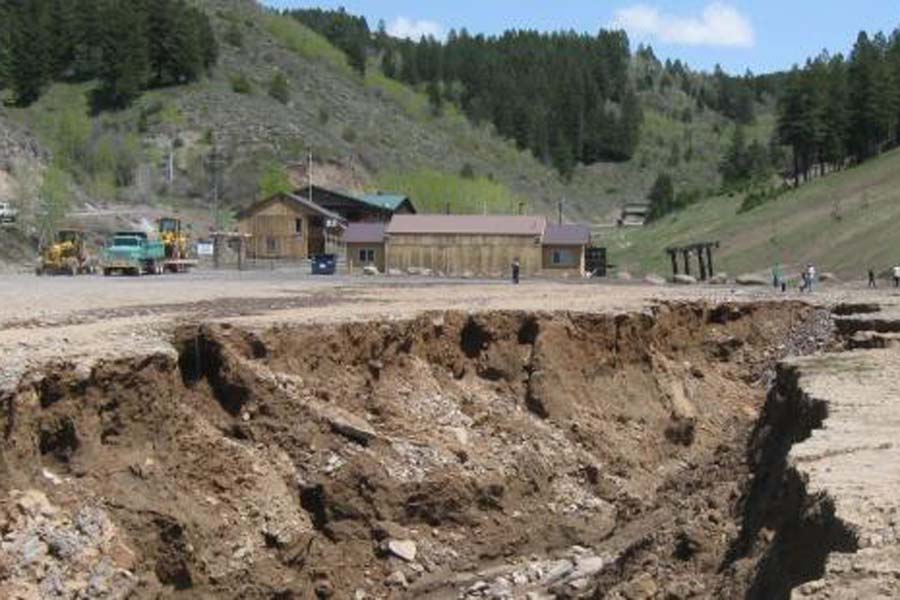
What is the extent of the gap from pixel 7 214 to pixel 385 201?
27168 millimetres

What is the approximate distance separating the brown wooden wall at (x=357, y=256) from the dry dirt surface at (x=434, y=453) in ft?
131

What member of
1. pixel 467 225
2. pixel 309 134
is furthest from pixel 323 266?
pixel 309 134

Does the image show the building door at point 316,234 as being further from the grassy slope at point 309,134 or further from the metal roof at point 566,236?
the metal roof at point 566,236

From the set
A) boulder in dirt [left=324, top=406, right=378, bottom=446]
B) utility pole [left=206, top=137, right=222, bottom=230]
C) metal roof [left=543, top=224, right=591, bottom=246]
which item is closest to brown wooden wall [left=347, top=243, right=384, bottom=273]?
metal roof [left=543, top=224, right=591, bottom=246]

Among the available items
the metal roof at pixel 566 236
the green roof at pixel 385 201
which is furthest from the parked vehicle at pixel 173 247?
the green roof at pixel 385 201

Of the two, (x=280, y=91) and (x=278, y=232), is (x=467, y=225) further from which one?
(x=280, y=91)

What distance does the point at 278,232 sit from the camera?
8475 centimetres

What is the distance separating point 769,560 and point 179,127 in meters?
102

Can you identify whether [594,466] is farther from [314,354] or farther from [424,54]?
[424,54]

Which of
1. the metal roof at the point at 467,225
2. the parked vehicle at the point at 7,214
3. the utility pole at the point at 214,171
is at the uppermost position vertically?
the utility pole at the point at 214,171

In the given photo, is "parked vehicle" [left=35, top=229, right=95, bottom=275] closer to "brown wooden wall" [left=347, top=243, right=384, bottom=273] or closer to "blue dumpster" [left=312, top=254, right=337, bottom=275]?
"blue dumpster" [left=312, top=254, right=337, bottom=275]

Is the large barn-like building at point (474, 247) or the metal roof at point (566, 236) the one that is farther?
the large barn-like building at point (474, 247)

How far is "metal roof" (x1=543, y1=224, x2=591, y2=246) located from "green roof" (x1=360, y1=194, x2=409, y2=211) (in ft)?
71.5

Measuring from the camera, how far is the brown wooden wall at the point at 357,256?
2808 inches
